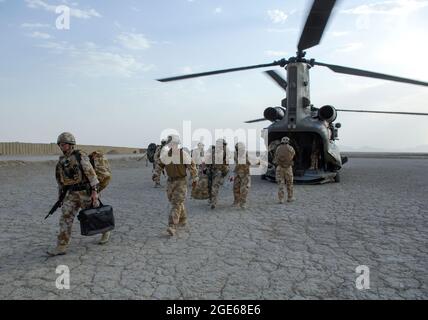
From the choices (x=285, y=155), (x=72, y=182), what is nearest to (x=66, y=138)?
(x=72, y=182)

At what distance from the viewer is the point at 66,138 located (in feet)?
15.0

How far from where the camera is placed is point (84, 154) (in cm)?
464

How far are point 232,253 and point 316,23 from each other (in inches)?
163

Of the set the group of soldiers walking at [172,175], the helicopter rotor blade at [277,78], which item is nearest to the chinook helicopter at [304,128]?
the helicopter rotor blade at [277,78]

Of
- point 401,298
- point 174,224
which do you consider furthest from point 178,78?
point 401,298

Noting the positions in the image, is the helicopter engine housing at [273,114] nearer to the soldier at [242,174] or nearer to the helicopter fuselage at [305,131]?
the helicopter fuselage at [305,131]

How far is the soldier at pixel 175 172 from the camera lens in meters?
5.61

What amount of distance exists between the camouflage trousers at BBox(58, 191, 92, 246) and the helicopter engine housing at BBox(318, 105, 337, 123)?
31.7 ft

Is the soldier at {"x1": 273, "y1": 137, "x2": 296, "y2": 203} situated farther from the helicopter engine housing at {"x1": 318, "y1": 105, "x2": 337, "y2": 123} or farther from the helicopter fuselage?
the helicopter engine housing at {"x1": 318, "y1": 105, "x2": 337, "y2": 123}

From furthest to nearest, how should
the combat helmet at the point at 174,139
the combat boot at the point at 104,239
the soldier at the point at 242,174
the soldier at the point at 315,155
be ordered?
the soldier at the point at 315,155 < the soldier at the point at 242,174 < the combat helmet at the point at 174,139 < the combat boot at the point at 104,239

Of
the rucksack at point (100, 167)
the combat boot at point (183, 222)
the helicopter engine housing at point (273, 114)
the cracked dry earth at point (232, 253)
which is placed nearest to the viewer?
the cracked dry earth at point (232, 253)

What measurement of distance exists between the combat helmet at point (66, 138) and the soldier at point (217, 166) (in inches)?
153

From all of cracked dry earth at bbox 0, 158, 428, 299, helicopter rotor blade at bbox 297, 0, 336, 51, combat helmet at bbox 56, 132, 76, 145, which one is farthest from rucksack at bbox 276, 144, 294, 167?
combat helmet at bbox 56, 132, 76, 145

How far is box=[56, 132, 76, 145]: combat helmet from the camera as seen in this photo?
455 centimetres
